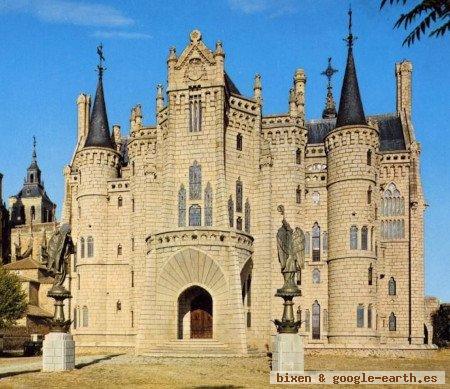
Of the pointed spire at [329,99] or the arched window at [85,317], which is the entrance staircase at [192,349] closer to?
the arched window at [85,317]

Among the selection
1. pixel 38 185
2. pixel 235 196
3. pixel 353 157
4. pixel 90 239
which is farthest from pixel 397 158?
pixel 38 185

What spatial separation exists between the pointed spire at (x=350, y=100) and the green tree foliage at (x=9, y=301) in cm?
2839

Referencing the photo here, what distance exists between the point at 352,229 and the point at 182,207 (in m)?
12.0

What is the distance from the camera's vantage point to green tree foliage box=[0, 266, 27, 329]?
5047cm

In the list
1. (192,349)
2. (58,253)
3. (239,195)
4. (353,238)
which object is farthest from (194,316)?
(58,253)

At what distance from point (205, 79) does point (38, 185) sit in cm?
7743

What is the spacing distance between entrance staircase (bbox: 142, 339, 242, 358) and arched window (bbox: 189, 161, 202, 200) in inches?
387

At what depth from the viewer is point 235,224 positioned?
4581cm

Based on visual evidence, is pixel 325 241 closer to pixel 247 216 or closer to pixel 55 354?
pixel 247 216

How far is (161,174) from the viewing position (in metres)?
48.7

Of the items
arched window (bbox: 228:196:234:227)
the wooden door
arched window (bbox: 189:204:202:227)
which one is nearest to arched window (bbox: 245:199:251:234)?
arched window (bbox: 228:196:234:227)

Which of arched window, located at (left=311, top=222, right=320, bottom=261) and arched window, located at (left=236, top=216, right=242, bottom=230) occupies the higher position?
arched window, located at (left=236, top=216, right=242, bottom=230)

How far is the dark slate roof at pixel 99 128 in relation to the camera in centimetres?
5356

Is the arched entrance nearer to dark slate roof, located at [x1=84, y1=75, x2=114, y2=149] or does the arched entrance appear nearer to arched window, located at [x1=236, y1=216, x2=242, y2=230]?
arched window, located at [x1=236, y1=216, x2=242, y2=230]
